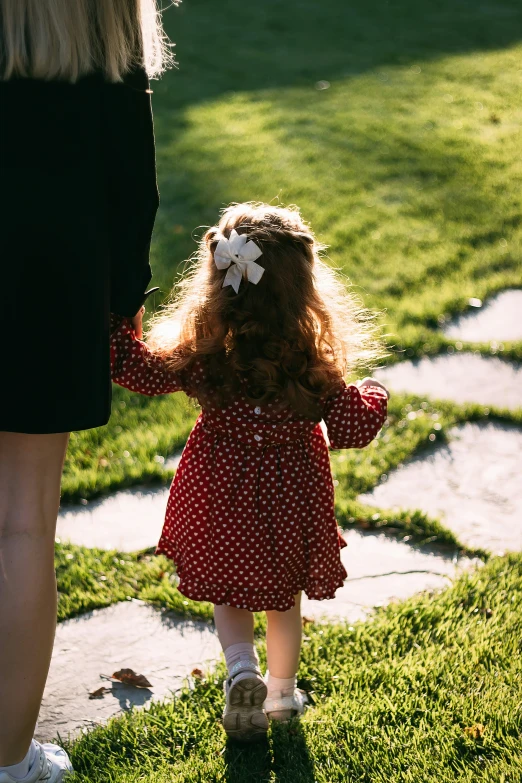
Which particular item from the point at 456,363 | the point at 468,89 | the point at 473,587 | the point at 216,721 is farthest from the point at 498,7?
the point at 216,721

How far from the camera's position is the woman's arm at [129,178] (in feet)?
6.15

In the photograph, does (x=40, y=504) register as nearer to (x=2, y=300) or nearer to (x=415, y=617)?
(x=2, y=300)

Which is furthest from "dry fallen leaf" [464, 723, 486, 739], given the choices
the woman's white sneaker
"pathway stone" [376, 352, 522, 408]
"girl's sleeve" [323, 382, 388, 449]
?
"pathway stone" [376, 352, 522, 408]

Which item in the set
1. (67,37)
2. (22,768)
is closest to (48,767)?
(22,768)

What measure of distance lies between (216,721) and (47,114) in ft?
4.98

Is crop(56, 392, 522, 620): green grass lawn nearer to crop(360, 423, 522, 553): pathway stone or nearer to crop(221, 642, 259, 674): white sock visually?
crop(360, 423, 522, 553): pathway stone

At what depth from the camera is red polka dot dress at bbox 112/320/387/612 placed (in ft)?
7.39

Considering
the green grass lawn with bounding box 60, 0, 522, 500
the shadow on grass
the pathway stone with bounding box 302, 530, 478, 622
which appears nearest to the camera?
the shadow on grass

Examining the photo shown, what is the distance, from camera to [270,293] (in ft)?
7.09

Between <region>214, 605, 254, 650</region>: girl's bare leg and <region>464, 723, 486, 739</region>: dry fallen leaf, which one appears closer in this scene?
<region>464, 723, 486, 739</region>: dry fallen leaf

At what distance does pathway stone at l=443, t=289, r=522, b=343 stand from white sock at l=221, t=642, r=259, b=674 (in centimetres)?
250

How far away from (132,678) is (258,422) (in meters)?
0.84

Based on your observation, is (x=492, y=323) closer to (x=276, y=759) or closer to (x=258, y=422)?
(x=258, y=422)

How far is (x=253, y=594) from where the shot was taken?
2.28 meters
